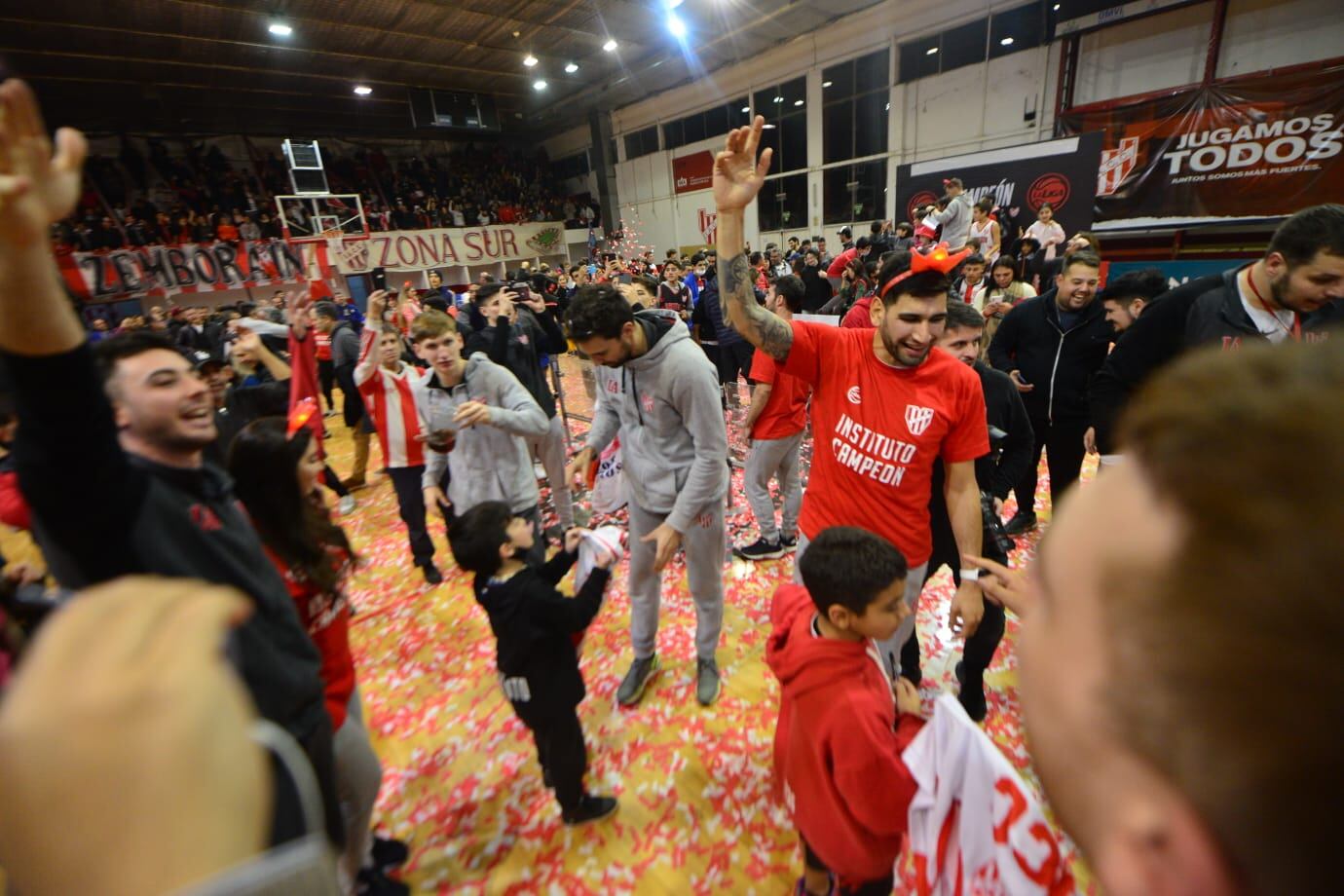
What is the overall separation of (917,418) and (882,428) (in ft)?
0.42

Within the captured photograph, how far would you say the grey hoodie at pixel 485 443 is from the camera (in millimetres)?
3182

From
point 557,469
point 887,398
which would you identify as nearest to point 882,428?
point 887,398

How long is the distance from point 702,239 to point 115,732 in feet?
67.7

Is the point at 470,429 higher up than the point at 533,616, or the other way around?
the point at 470,429

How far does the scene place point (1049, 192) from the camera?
8.69 meters

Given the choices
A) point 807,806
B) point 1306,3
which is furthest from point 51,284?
point 1306,3

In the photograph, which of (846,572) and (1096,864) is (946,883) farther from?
(1096,864)

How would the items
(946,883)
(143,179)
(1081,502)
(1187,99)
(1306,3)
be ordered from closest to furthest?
(1081,502)
(946,883)
(1306,3)
(1187,99)
(143,179)

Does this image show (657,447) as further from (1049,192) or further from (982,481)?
(1049,192)

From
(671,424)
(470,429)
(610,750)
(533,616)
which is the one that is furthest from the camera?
(470,429)

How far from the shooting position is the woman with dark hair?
1777mm

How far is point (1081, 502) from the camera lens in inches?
20.2

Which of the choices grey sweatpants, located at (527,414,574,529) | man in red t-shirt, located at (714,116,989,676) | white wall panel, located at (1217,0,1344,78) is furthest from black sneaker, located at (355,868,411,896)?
white wall panel, located at (1217,0,1344,78)

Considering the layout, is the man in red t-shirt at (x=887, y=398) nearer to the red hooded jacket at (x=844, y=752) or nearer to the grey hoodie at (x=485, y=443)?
the red hooded jacket at (x=844, y=752)
